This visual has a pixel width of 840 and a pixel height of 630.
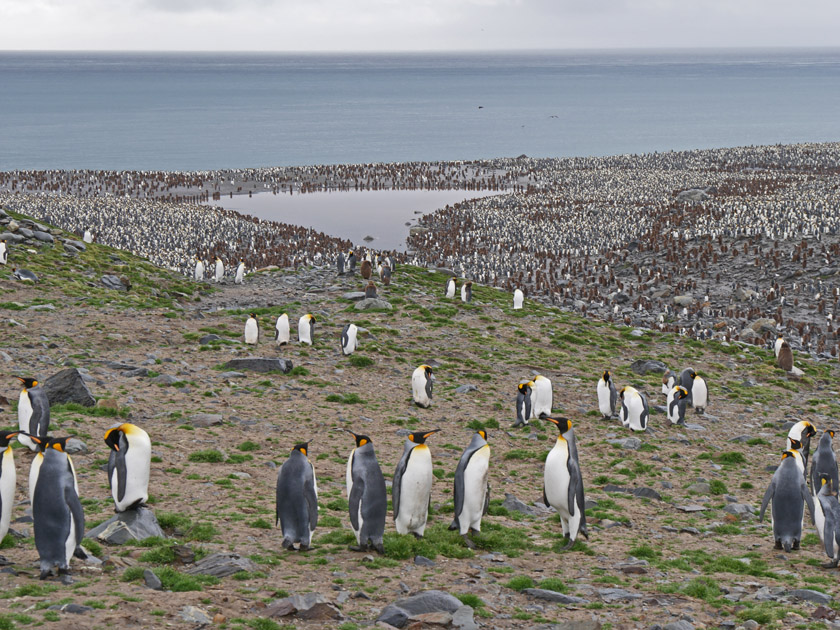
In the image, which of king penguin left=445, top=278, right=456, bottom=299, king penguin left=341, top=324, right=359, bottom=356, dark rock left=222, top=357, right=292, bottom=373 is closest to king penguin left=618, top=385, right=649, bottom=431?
king penguin left=341, top=324, right=359, bottom=356

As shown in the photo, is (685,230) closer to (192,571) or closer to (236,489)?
(236,489)

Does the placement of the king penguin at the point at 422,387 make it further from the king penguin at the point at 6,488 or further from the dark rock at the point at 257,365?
the king penguin at the point at 6,488

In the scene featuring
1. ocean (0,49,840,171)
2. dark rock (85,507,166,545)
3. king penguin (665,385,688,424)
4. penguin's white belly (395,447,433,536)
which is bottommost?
king penguin (665,385,688,424)

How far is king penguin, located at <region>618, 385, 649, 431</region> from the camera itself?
584 inches

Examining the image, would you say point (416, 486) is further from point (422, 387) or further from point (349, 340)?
point (349, 340)

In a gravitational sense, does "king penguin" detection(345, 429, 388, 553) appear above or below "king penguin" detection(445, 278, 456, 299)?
below

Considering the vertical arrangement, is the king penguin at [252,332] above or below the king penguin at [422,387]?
above

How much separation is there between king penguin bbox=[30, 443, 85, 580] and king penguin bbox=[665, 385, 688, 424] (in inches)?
459

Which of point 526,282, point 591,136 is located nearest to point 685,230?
point 526,282

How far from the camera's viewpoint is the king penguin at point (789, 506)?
917cm

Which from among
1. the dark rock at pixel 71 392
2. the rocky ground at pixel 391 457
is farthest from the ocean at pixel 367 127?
the dark rock at pixel 71 392

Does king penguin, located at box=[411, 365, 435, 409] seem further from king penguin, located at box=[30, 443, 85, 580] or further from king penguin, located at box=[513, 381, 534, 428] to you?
king penguin, located at box=[30, 443, 85, 580]

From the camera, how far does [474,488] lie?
28.3ft

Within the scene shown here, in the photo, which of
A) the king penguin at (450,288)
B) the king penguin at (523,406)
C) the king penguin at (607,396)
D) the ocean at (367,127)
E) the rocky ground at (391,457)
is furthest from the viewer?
the ocean at (367,127)
